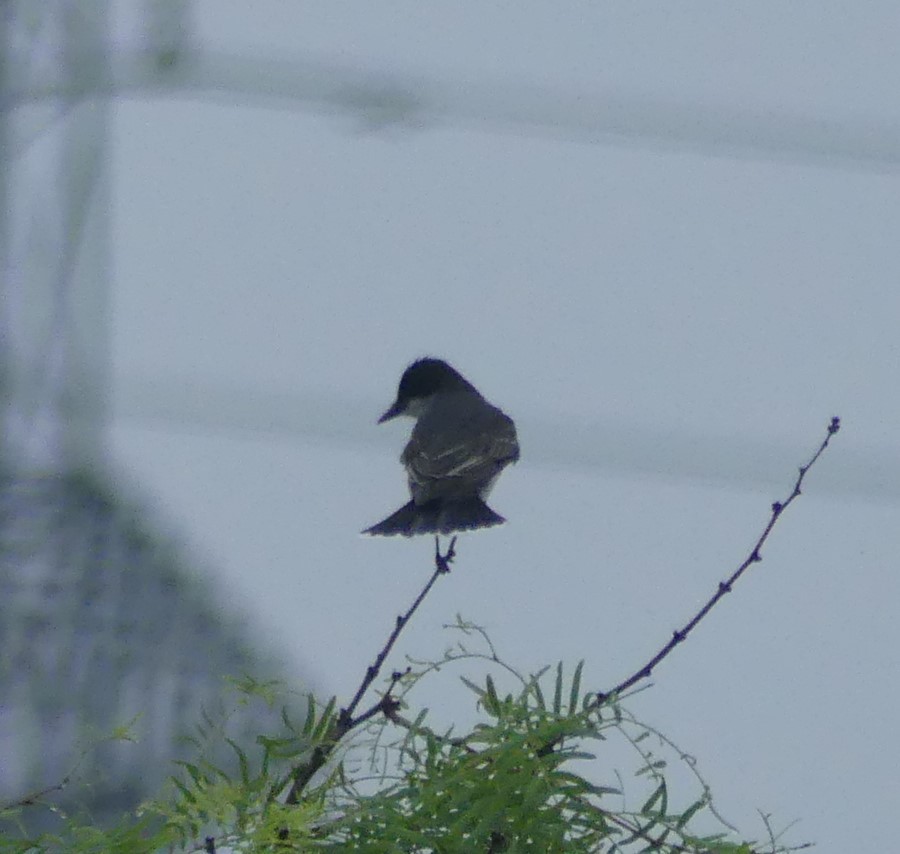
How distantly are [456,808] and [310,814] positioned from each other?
0.37ft

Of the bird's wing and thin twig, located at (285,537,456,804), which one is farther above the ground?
the bird's wing

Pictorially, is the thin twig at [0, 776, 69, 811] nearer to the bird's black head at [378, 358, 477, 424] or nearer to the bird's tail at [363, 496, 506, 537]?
the bird's tail at [363, 496, 506, 537]

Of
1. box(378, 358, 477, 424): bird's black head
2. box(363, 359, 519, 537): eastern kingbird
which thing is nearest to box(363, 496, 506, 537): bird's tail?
box(363, 359, 519, 537): eastern kingbird

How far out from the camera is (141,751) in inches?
157

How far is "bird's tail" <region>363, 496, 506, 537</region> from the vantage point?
12.2 feet

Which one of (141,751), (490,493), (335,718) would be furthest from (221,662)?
(335,718)

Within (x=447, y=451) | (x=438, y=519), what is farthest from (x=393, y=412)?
(x=438, y=519)

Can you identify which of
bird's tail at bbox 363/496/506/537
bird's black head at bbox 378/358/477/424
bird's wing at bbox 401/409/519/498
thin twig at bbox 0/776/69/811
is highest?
bird's black head at bbox 378/358/477/424

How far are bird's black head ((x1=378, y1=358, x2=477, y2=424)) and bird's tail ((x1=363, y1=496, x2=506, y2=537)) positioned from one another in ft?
3.73

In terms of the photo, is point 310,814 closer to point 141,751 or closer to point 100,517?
point 141,751

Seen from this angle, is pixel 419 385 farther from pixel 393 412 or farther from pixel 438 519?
pixel 438 519

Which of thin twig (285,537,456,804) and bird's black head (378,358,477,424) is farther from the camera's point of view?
bird's black head (378,358,477,424)

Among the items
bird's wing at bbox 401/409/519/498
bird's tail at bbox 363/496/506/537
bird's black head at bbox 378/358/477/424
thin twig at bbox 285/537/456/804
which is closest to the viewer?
thin twig at bbox 285/537/456/804

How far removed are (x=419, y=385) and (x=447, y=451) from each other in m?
0.87
